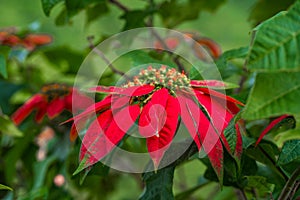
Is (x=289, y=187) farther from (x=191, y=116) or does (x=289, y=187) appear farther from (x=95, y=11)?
(x=95, y=11)

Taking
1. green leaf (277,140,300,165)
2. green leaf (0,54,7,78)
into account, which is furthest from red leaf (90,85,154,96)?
green leaf (0,54,7,78)

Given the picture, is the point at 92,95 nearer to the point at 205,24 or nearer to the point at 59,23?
the point at 59,23

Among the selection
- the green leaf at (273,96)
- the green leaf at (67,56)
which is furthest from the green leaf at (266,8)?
the green leaf at (273,96)

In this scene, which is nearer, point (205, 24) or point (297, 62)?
point (297, 62)

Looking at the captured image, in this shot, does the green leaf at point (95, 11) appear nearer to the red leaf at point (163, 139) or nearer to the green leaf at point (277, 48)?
the red leaf at point (163, 139)

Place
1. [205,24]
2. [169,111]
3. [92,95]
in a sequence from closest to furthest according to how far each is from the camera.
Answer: [169,111] < [92,95] < [205,24]

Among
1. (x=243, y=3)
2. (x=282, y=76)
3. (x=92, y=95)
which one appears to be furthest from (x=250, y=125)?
(x=243, y=3)
